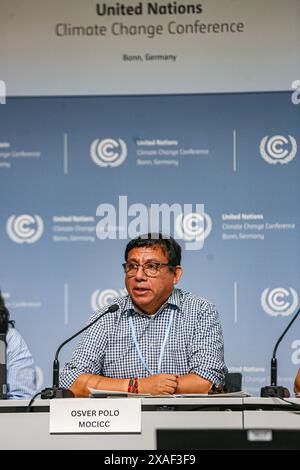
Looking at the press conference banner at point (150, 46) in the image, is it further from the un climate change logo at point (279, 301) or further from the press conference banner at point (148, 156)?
the un climate change logo at point (279, 301)

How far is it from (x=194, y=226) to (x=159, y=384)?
1078 mm

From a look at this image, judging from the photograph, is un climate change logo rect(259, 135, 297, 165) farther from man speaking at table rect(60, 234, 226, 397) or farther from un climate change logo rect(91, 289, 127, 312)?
un climate change logo rect(91, 289, 127, 312)

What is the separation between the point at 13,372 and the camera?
161 inches

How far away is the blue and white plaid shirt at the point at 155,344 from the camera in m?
4.02

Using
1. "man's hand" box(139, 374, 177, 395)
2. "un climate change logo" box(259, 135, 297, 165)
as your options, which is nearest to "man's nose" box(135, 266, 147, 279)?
"man's hand" box(139, 374, 177, 395)

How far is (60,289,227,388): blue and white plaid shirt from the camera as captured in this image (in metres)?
4.02

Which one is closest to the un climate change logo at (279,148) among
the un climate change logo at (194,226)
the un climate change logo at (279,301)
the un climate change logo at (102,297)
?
the un climate change logo at (194,226)

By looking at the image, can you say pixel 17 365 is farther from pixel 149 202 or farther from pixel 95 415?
pixel 95 415

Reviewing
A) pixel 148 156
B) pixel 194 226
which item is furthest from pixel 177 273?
pixel 148 156

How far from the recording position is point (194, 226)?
180 inches
